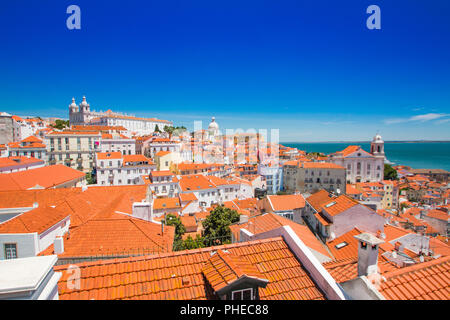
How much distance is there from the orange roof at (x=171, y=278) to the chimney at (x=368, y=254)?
159 cm

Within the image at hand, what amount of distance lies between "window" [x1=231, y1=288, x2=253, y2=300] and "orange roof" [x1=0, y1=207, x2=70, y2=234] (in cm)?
843

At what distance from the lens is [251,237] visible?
7.12 metres

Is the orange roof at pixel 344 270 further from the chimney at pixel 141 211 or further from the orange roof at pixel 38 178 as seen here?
the orange roof at pixel 38 178

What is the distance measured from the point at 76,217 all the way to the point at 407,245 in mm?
19382

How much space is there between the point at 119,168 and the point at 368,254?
4378 cm

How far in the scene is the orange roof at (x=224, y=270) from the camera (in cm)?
Answer: 353

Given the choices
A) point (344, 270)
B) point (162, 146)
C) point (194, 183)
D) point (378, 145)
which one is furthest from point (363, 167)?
point (344, 270)

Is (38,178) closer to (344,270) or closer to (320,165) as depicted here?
(344,270)

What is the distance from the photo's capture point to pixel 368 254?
4883mm

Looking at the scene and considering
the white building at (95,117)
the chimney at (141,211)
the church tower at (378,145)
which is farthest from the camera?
the white building at (95,117)

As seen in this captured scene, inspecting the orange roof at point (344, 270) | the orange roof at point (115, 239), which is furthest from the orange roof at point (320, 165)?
the orange roof at point (344, 270)

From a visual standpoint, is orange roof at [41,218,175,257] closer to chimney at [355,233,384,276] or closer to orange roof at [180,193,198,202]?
chimney at [355,233,384,276]

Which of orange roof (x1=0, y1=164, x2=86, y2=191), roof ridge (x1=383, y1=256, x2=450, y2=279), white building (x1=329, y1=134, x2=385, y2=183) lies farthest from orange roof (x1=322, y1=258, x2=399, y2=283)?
white building (x1=329, y1=134, x2=385, y2=183)

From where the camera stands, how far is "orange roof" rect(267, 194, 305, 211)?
18.8 meters
